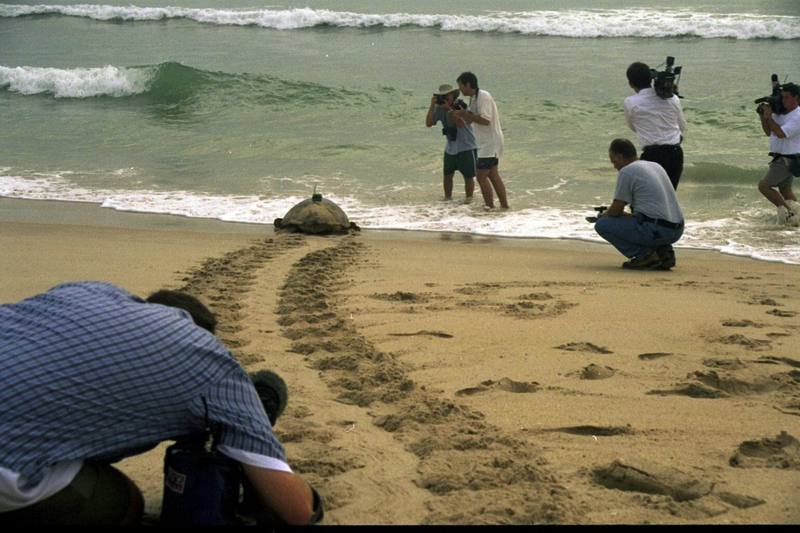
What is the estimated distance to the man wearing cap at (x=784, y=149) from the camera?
9.79 metres

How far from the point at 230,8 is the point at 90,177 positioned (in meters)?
21.4

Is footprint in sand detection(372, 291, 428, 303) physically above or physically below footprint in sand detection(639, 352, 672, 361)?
below

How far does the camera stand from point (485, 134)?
1080 cm

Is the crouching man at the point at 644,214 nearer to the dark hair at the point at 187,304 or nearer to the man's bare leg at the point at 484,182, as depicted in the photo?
the man's bare leg at the point at 484,182

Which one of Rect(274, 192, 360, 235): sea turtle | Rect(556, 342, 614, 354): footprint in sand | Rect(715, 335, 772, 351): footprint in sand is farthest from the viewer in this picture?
Rect(274, 192, 360, 235): sea turtle

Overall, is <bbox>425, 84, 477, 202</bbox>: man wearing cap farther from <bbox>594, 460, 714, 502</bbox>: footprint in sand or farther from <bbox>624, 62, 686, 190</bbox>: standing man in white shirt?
<bbox>594, 460, 714, 502</bbox>: footprint in sand

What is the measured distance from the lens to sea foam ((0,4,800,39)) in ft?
86.0

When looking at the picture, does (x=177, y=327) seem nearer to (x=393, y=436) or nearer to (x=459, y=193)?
(x=393, y=436)

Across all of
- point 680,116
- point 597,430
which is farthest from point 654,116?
point 597,430

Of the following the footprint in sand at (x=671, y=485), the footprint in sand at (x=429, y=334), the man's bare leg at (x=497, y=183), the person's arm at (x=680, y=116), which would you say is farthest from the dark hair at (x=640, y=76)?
the footprint in sand at (x=671, y=485)

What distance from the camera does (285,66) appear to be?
2256cm

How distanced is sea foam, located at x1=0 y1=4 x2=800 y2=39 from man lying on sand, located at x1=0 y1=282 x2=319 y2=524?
2464 centimetres

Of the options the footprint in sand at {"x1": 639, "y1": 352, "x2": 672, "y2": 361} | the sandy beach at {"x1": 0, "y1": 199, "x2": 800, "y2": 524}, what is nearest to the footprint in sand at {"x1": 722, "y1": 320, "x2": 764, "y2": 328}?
the sandy beach at {"x1": 0, "y1": 199, "x2": 800, "y2": 524}

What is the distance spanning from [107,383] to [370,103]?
51.0 ft
